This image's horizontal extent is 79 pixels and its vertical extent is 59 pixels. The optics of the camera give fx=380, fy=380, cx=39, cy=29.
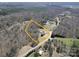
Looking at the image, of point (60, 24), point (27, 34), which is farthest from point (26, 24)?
point (60, 24)

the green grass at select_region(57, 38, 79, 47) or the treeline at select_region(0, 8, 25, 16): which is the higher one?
the treeline at select_region(0, 8, 25, 16)

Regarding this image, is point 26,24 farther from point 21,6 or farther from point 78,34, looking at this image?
point 78,34

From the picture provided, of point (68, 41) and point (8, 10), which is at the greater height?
point (8, 10)

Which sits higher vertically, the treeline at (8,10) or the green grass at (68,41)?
the treeline at (8,10)

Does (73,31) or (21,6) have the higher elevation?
(21,6)

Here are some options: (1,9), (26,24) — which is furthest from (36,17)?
(1,9)

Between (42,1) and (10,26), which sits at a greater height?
(42,1)

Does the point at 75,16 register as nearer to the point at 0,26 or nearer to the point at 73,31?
the point at 73,31
